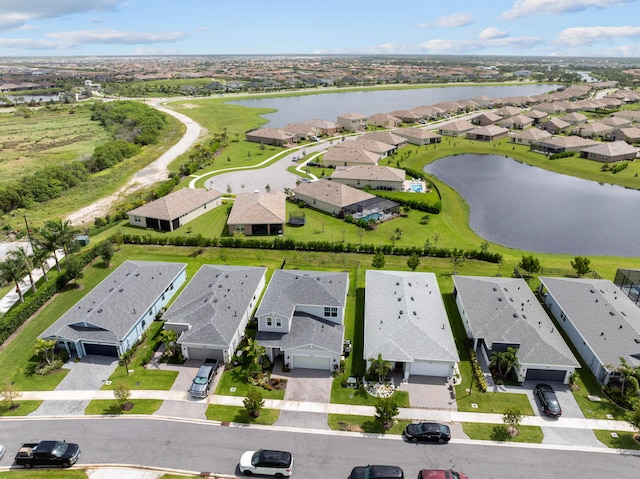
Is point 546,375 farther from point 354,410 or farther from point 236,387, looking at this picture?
point 236,387

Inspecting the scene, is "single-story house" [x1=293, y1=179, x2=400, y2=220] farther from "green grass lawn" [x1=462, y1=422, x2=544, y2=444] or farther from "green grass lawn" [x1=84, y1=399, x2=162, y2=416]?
"green grass lawn" [x1=84, y1=399, x2=162, y2=416]

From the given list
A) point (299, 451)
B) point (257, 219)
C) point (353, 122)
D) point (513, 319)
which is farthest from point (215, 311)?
point (353, 122)

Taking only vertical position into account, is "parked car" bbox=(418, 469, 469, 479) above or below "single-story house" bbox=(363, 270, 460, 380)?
below

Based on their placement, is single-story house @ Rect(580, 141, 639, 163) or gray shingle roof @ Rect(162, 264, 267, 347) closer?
gray shingle roof @ Rect(162, 264, 267, 347)

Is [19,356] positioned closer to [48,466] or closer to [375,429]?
[48,466]

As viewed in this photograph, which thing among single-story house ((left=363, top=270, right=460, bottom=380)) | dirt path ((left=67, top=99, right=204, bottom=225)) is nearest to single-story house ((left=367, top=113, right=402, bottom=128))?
dirt path ((left=67, top=99, right=204, bottom=225))

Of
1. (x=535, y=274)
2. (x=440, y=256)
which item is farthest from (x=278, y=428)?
(x=535, y=274)

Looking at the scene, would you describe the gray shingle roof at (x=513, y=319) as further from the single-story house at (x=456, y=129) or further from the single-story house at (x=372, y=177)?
the single-story house at (x=456, y=129)
